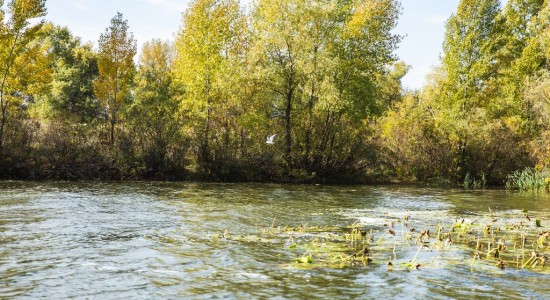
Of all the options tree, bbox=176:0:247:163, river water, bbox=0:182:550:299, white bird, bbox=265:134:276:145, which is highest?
tree, bbox=176:0:247:163

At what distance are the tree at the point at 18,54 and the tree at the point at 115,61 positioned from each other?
269 inches

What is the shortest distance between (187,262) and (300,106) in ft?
100

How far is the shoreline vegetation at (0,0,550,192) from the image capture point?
33.9m

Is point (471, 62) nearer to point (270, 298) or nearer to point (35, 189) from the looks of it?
point (35, 189)

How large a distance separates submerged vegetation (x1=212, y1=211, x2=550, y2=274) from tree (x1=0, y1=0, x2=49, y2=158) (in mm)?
27725

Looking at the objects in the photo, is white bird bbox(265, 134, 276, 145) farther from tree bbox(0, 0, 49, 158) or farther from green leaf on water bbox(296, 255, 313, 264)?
green leaf on water bbox(296, 255, 313, 264)

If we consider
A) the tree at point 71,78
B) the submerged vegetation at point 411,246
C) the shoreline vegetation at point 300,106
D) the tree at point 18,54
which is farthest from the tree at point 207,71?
the submerged vegetation at point 411,246

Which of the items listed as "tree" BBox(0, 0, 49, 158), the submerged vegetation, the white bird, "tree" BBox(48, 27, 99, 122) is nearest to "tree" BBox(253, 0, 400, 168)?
the white bird

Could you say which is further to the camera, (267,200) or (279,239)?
(267,200)

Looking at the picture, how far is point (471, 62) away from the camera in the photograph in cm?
4116

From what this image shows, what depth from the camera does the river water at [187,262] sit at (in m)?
7.82

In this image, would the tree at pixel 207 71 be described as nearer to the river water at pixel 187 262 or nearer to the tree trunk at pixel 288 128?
the tree trunk at pixel 288 128

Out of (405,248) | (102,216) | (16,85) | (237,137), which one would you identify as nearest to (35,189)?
(102,216)

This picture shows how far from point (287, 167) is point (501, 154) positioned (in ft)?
57.8
